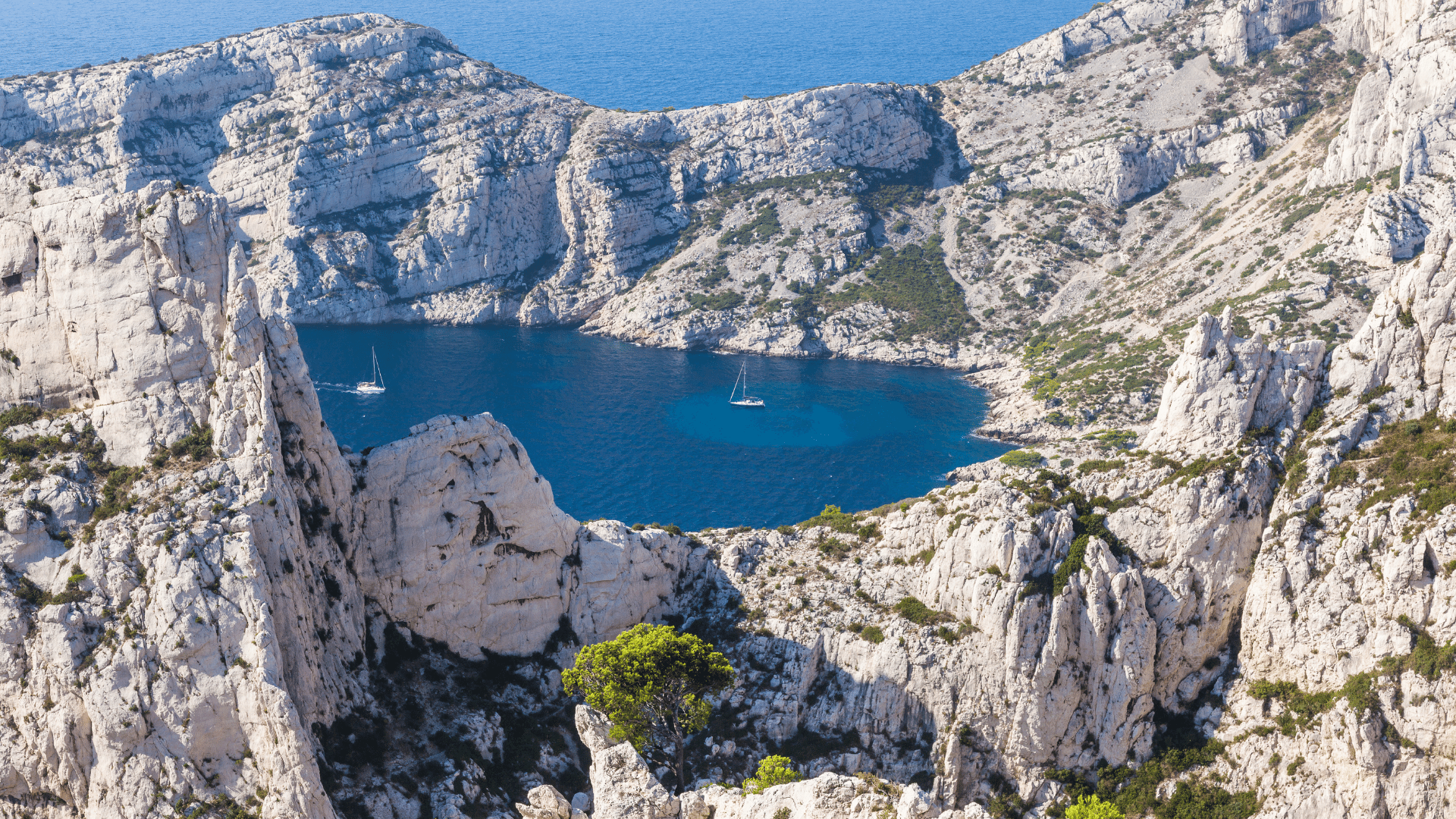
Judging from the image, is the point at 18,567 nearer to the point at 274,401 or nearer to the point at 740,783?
the point at 274,401

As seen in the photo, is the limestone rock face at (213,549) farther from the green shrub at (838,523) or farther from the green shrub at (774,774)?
the green shrub at (774,774)

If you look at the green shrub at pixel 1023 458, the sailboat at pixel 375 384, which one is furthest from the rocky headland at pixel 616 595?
the sailboat at pixel 375 384

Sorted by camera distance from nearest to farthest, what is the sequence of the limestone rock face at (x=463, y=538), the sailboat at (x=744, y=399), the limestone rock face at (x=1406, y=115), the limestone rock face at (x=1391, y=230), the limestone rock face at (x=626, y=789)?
1. the limestone rock face at (x=626, y=789)
2. the limestone rock face at (x=463, y=538)
3. the limestone rock face at (x=1391, y=230)
4. the limestone rock face at (x=1406, y=115)
5. the sailboat at (x=744, y=399)

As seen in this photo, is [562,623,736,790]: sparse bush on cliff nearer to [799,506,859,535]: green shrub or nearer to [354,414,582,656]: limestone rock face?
[354,414,582,656]: limestone rock face

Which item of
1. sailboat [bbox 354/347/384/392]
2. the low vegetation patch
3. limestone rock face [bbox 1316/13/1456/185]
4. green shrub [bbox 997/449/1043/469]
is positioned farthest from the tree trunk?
limestone rock face [bbox 1316/13/1456/185]

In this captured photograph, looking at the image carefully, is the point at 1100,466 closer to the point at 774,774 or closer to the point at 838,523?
the point at 838,523

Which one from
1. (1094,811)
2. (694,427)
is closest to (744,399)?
(694,427)

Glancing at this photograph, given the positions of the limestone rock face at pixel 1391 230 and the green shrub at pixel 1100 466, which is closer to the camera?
the green shrub at pixel 1100 466

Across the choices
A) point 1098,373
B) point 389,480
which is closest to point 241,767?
point 389,480
